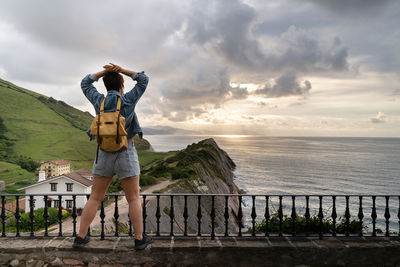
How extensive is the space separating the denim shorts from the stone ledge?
1.16 metres

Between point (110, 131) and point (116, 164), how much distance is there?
46 centimetres

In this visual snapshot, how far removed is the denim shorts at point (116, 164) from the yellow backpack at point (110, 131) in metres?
0.14

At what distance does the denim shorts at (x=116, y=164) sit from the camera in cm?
348

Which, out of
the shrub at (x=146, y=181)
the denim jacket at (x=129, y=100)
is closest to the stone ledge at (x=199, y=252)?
the denim jacket at (x=129, y=100)

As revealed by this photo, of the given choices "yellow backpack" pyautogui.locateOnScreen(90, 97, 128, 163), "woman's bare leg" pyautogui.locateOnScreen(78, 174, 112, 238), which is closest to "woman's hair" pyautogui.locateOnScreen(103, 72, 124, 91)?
"yellow backpack" pyautogui.locateOnScreen(90, 97, 128, 163)

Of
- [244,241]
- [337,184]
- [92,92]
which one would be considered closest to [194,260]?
[244,241]

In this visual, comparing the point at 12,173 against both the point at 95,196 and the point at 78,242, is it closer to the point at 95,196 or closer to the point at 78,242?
the point at 78,242

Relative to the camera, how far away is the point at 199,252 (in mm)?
3863

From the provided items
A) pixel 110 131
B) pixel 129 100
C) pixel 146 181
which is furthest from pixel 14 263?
pixel 146 181

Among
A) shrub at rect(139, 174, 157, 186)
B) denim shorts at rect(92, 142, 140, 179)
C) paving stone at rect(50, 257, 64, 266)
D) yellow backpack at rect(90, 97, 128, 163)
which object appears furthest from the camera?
shrub at rect(139, 174, 157, 186)

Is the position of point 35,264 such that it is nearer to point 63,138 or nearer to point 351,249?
point 351,249

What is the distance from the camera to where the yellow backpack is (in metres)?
3.30

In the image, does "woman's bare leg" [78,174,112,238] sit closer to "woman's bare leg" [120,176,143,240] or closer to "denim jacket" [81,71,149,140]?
"woman's bare leg" [120,176,143,240]

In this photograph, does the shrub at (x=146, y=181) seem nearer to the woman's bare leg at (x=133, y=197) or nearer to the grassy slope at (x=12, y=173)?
the woman's bare leg at (x=133, y=197)
